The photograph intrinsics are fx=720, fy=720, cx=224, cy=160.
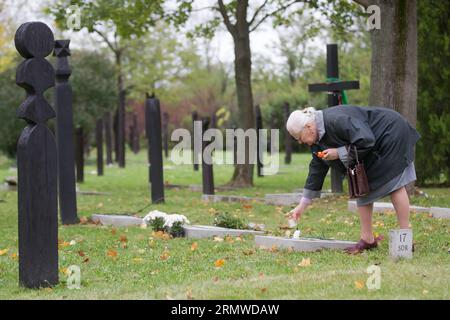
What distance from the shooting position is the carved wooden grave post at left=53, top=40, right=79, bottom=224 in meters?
10.5

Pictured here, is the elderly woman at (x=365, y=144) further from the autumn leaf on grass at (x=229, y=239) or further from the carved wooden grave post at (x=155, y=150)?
the carved wooden grave post at (x=155, y=150)

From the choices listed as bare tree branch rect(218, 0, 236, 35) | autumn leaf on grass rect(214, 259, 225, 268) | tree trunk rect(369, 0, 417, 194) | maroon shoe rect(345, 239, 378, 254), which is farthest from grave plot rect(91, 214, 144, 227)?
bare tree branch rect(218, 0, 236, 35)

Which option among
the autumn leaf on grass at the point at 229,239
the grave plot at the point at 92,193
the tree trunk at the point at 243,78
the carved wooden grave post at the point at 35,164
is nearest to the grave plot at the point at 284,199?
the autumn leaf on grass at the point at 229,239

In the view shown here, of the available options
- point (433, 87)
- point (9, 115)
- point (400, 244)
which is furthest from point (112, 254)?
point (9, 115)

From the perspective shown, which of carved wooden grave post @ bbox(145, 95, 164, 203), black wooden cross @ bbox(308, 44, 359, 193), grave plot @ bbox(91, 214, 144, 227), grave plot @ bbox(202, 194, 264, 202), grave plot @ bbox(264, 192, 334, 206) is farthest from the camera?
black wooden cross @ bbox(308, 44, 359, 193)

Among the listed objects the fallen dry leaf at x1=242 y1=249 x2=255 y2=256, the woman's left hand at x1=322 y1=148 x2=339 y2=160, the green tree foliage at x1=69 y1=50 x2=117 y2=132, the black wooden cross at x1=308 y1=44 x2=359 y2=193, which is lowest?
the fallen dry leaf at x1=242 y1=249 x2=255 y2=256

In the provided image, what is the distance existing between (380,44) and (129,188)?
25.8 ft

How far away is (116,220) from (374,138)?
197 inches

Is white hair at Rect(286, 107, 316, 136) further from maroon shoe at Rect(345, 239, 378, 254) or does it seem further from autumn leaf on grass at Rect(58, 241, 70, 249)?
autumn leaf on grass at Rect(58, 241, 70, 249)

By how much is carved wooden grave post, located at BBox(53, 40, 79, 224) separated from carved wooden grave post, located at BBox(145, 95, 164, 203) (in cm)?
245

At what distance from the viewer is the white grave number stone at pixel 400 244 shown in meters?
6.56

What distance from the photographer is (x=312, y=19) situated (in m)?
18.2
